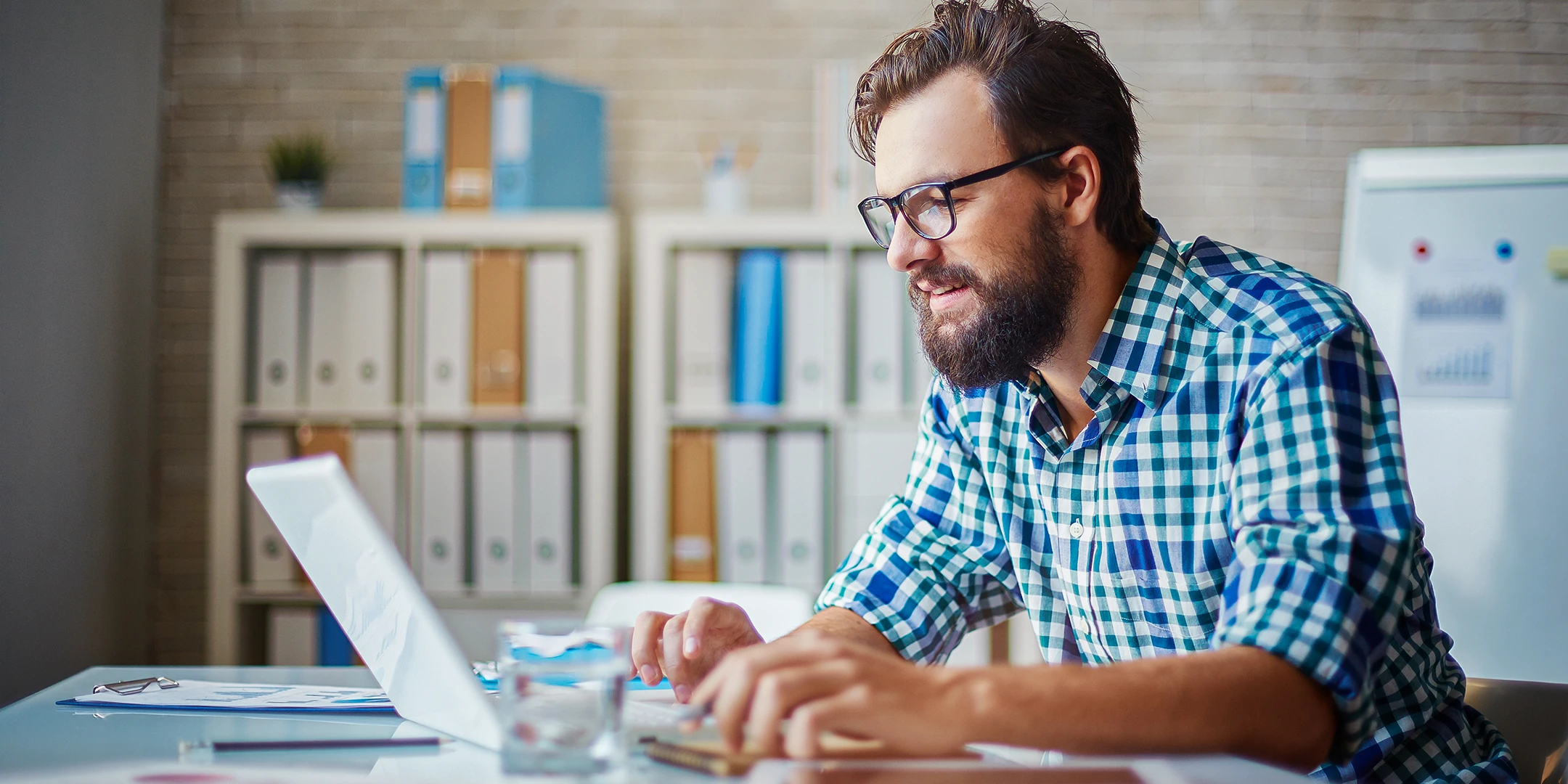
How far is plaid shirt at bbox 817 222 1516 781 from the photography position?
80 cm

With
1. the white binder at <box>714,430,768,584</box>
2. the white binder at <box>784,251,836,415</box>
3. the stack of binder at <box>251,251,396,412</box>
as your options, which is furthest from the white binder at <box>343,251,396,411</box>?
the white binder at <box>784,251,836,415</box>

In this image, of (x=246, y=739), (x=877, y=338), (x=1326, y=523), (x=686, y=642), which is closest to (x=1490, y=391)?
(x=877, y=338)

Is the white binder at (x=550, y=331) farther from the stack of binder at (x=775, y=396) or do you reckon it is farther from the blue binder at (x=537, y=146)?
the stack of binder at (x=775, y=396)

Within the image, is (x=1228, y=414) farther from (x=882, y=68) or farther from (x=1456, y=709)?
(x=882, y=68)

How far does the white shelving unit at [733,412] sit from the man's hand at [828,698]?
185cm

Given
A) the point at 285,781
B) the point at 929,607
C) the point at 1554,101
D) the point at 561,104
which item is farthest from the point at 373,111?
the point at 1554,101

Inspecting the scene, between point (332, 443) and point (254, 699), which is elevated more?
point (332, 443)

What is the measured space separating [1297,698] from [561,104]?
2209 millimetres

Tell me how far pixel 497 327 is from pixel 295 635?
87 centimetres

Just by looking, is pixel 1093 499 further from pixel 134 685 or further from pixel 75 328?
pixel 75 328

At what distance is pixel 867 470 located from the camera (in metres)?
2.54

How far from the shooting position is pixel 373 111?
291 centimetres

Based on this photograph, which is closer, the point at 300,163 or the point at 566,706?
the point at 566,706

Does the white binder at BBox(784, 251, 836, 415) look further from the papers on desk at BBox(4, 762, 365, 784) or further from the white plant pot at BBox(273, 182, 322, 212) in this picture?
the papers on desk at BBox(4, 762, 365, 784)
